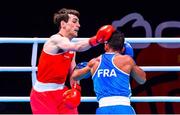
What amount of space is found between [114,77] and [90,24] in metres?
3.36

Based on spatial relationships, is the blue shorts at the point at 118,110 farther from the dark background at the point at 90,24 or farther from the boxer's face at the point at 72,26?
the dark background at the point at 90,24

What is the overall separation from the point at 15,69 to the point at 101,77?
86 cm

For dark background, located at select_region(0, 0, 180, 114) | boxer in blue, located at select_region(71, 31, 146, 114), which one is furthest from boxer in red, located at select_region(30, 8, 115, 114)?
dark background, located at select_region(0, 0, 180, 114)

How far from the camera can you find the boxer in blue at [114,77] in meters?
4.07

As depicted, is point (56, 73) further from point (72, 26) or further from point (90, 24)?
point (90, 24)

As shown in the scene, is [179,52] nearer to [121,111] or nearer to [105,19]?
[105,19]

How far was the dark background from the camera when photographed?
734 centimetres

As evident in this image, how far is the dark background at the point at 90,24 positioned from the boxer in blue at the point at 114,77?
3.21m

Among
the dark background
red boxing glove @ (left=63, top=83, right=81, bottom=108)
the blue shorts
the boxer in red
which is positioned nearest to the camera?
the blue shorts

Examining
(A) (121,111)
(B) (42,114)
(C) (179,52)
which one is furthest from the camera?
(C) (179,52)

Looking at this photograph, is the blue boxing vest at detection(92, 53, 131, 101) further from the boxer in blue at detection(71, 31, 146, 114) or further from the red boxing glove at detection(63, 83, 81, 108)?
the red boxing glove at detection(63, 83, 81, 108)

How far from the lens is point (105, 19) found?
7.42 m

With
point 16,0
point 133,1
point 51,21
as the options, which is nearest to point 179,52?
point 133,1

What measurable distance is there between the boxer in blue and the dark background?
321 cm
